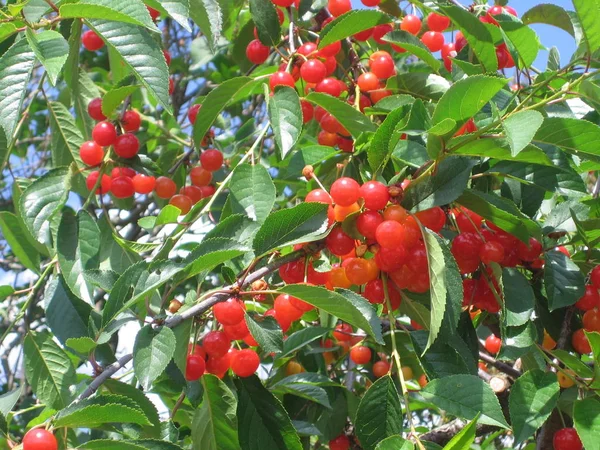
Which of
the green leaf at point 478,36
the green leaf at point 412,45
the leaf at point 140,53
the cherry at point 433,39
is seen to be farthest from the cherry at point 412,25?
the leaf at point 140,53

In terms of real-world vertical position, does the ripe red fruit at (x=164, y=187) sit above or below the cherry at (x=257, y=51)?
below

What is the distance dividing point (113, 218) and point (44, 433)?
7.46ft

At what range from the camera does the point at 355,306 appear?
3.63 feet

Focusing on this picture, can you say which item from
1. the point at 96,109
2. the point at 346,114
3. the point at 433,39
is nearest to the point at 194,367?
the point at 346,114

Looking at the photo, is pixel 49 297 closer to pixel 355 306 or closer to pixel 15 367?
pixel 355 306

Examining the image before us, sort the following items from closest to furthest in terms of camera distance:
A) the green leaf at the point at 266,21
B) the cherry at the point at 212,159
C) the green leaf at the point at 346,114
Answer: the green leaf at the point at 346,114, the green leaf at the point at 266,21, the cherry at the point at 212,159

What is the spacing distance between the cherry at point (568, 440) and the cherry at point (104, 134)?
4.10 ft

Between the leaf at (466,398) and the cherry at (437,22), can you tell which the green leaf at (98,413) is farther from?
the cherry at (437,22)

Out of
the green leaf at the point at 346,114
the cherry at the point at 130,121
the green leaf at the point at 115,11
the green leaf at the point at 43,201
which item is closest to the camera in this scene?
the green leaf at the point at 115,11

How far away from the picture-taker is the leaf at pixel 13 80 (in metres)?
1.22

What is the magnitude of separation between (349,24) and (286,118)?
27 cm

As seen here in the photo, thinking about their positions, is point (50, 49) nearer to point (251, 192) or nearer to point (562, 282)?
point (251, 192)

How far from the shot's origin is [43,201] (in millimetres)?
1599

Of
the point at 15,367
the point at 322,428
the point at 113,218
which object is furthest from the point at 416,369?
the point at 15,367
